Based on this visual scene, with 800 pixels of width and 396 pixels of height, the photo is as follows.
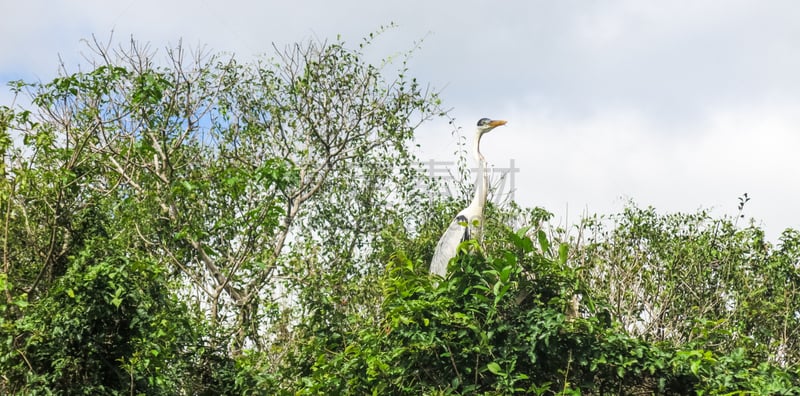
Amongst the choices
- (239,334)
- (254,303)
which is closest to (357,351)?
(239,334)

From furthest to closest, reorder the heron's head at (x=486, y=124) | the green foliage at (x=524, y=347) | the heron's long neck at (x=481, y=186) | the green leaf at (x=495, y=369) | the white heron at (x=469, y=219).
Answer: the heron's head at (x=486, y=124) → the heron's long neck at (x=481, y=186) → the white heron at (x=469, y=219) → the green foliage at (x=524, y=347) → the green leaf at (x=495, y=369)

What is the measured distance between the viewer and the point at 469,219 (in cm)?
1012

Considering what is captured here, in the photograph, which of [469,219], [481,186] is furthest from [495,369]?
[481,186]

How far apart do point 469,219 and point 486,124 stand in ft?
7.27

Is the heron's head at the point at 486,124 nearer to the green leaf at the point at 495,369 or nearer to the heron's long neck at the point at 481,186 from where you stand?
the heron's long neck at the point at 481,186

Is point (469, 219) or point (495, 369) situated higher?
point (469, 219)

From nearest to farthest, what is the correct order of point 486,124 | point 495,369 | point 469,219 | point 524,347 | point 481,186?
point 495,369 < point 524,347 < point 469,219 < point 481,186 < point 486,124

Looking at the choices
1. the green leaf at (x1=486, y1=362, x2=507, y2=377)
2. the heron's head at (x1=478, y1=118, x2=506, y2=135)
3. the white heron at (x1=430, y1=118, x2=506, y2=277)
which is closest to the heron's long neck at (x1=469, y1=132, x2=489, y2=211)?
the white heron at (x1=430, y1=118, x2=506, y2=277)

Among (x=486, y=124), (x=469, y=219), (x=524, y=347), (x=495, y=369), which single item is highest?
(x=486, y=124)

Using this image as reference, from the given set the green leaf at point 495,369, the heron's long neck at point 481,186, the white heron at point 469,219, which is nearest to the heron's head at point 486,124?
the white heron at point 469,219

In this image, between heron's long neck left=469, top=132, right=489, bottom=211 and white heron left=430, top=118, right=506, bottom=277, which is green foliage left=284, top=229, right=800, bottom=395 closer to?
white heron left=430, top=118, right=506, bottom=277

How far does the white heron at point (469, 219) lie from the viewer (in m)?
9.58

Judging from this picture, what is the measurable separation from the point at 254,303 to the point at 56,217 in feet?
9.65

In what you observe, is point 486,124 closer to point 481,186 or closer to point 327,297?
point 481,186
